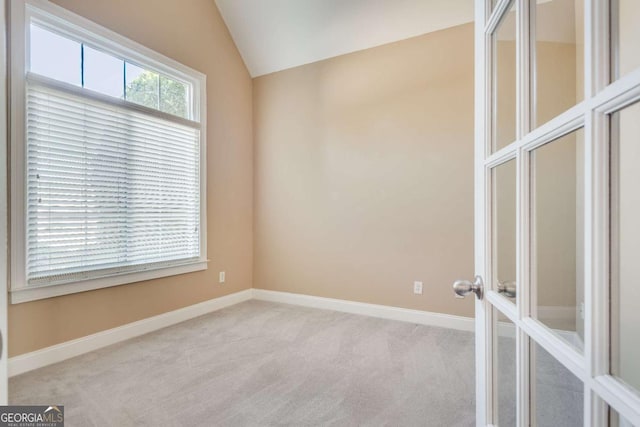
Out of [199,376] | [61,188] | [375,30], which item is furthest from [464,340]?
[61,188]

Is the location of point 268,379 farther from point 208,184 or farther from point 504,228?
point 208,184

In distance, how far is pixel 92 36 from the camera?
2.50m

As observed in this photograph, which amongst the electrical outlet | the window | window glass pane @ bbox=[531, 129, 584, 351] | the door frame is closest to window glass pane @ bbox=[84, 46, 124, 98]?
the window

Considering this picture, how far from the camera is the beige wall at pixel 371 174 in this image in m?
3.03

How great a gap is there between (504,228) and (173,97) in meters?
3.30

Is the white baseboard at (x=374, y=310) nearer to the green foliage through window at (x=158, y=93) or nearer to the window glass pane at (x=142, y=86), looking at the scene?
the green foliage through window at (x=158, y=93)

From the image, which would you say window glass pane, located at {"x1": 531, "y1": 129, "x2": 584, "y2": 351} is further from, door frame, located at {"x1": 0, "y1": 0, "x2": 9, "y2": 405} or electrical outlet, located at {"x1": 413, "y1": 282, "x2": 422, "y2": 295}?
electrical outlet, located at {"x1": 413, "y1": 282, "x2": 422, "y2": 295}

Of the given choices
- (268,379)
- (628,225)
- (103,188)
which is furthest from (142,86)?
(628,225)

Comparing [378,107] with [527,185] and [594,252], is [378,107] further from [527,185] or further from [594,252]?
[594,252]

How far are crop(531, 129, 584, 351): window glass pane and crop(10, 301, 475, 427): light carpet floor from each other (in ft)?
4.59

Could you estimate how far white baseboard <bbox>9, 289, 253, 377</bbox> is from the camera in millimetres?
2148

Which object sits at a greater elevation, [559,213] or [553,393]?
[559,213]

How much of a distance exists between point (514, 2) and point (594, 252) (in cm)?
63

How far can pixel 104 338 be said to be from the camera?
8.39ft
